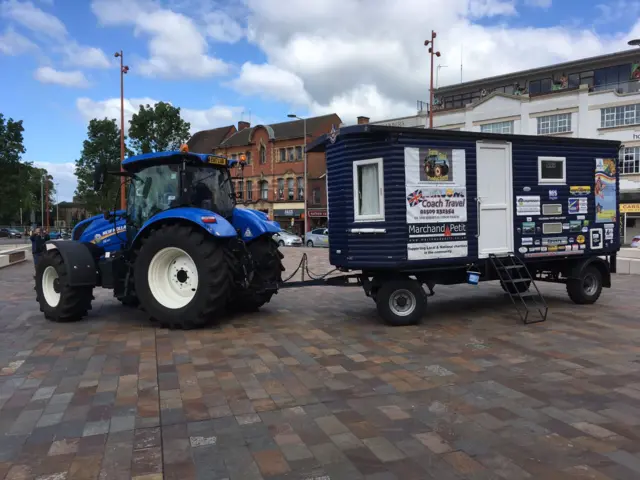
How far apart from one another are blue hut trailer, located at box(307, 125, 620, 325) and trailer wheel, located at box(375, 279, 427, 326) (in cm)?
2

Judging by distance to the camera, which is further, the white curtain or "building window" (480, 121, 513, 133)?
"building window" (480, 121, 513, 133)

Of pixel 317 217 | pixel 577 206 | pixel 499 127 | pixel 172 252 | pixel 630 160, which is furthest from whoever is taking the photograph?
pixel 317 217

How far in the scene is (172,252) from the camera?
303 inches

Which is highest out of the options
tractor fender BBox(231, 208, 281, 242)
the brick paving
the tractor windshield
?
the tractor windshield

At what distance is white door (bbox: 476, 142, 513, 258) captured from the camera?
26.6ft

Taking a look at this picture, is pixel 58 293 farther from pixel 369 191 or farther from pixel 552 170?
pixel 552 170

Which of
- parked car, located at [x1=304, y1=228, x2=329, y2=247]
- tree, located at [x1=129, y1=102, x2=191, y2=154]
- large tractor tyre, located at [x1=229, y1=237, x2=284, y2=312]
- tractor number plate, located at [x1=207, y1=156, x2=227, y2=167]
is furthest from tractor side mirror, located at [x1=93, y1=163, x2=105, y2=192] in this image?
tree, located at [x1=129, y1=102, x2=191, y2=154]

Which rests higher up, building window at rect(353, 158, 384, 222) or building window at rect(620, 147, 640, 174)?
building window at rect(620, 147, 640, 174)

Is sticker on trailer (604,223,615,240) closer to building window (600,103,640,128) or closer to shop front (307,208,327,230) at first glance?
building window (600,103,640,128)

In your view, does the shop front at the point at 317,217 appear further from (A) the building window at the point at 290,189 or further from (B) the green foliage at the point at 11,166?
(B) the green foliage at the point at 11,166

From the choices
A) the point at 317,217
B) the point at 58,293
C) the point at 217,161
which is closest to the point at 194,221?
the point at 217,161

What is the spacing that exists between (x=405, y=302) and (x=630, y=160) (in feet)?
106

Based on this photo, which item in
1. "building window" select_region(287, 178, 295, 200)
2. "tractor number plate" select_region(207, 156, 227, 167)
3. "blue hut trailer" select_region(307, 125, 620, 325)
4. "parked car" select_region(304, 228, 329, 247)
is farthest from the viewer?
"building window" select_region(287, 178, 295, 200)

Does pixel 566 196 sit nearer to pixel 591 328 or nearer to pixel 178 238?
pixel 591 328
